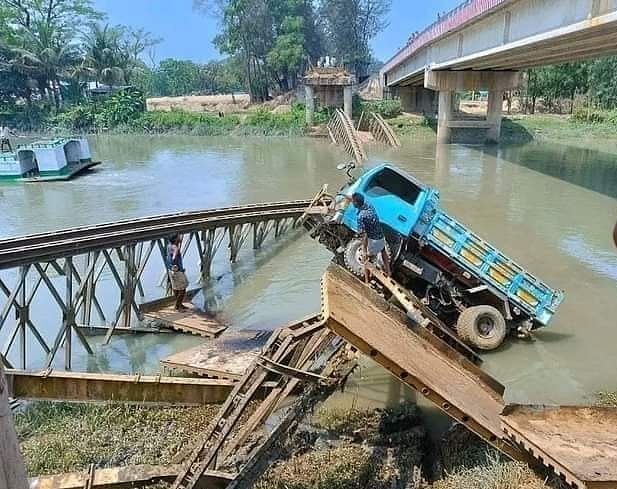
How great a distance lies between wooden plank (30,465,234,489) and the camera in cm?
435

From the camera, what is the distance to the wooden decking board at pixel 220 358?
272 inches

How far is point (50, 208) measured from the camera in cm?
2059

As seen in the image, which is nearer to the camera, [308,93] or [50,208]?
[50,208]

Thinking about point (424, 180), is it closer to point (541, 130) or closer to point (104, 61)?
point (541, 130)

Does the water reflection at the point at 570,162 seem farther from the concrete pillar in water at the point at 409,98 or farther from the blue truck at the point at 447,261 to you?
the concrete pillar in water at the point at 409,98

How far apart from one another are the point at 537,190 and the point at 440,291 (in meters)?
15.8

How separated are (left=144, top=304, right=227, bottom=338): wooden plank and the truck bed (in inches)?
147

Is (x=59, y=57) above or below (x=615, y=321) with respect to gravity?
above

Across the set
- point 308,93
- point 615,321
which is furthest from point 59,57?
point 615,321

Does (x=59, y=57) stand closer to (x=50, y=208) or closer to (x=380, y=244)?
(x=50, y=208)

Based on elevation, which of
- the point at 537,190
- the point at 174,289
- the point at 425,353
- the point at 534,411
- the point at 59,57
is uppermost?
the point at 59,57

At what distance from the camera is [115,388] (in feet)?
19.8

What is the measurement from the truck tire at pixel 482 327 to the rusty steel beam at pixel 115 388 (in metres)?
4.12

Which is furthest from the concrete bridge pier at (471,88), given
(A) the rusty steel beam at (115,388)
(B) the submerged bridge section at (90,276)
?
(A) the rusty steel beam at (115,388)
